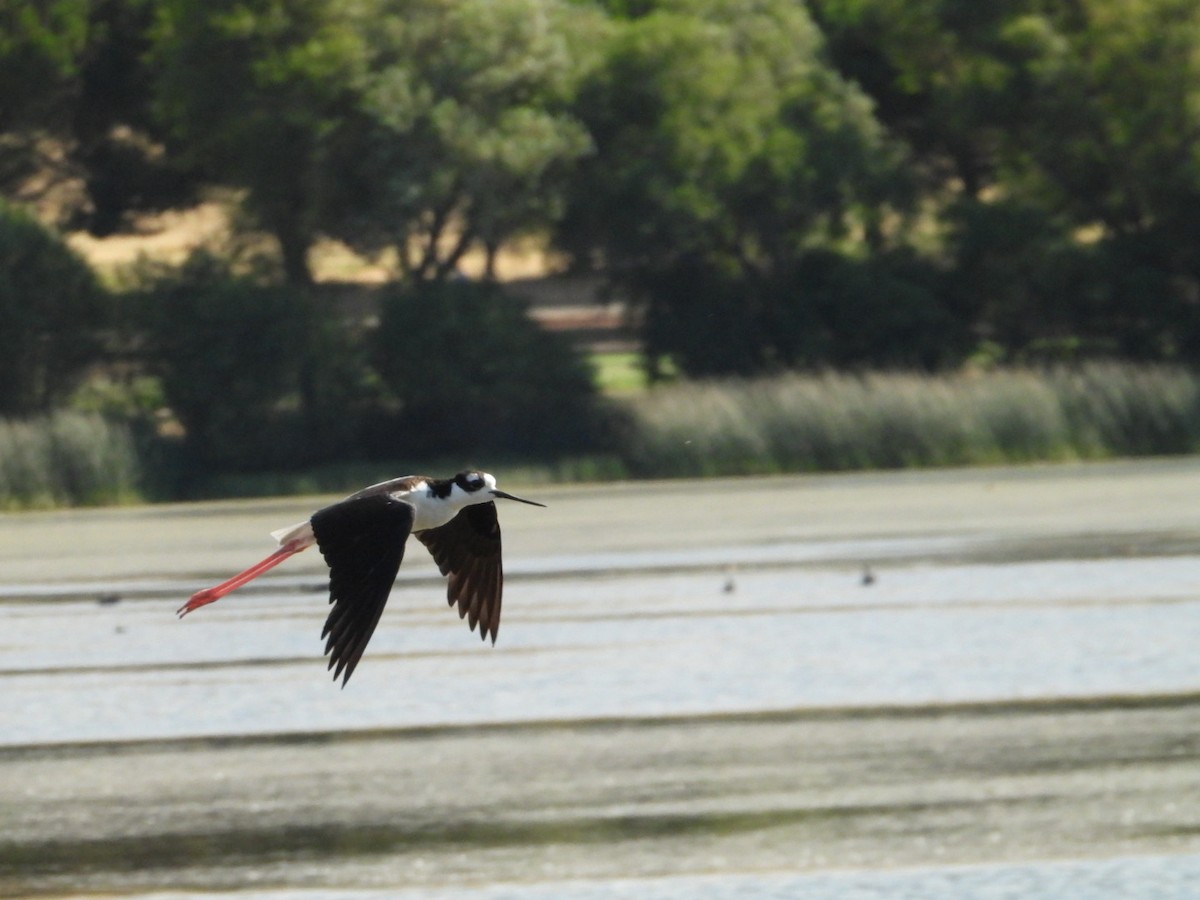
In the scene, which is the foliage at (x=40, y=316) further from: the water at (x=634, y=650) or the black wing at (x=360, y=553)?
the black wing at (x=360, y=553)

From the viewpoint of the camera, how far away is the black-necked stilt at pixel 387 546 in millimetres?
7906

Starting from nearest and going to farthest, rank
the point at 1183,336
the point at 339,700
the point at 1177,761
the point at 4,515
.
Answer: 1. the point at 1177,761
2. the point at 339,700
3. the point at 4,515
4. the point at 1183,336

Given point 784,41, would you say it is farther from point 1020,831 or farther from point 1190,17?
point 1020,831

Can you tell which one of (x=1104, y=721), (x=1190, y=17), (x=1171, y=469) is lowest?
(x=1171, y=469)

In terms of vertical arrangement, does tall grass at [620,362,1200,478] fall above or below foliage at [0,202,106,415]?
below

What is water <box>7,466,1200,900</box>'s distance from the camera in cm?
1084

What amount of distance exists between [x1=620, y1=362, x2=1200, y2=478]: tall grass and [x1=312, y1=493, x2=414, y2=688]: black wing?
2193 cm

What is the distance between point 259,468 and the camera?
1299 inches

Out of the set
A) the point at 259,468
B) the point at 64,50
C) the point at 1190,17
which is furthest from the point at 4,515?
the point at 1190,17

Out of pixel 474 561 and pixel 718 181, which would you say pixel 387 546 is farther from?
pixel 718 181

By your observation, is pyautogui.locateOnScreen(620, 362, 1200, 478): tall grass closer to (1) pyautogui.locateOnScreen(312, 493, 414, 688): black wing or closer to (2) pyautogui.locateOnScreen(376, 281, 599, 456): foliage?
(2) pyautogui.locateOnScreen(376, 281, 599, 456): foliage

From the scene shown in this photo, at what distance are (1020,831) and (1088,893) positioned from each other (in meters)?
1.09

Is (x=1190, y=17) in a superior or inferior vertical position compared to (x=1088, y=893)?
superior

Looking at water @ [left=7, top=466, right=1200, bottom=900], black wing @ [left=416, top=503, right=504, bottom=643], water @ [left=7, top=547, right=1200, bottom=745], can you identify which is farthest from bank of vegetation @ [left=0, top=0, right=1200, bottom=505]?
black wing @ [left=416, top=503, right=504, bottom=643]
